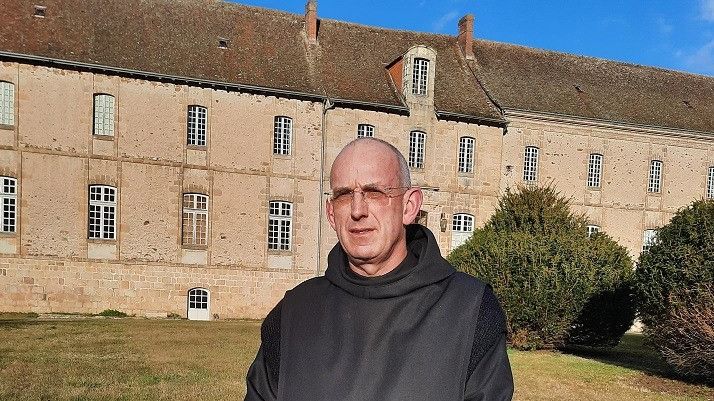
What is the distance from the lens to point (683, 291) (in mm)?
10469

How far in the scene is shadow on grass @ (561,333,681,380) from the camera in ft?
40.3

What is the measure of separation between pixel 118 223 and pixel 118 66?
192 inches

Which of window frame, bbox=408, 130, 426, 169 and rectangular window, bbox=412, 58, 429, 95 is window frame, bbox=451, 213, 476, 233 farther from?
rectangular window, bbox=412, 58, 429, 95

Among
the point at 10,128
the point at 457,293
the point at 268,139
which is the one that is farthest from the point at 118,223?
the point at 457,293

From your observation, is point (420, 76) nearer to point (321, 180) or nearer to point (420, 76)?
point (420, 76)

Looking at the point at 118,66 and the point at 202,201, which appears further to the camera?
the point at 202,201

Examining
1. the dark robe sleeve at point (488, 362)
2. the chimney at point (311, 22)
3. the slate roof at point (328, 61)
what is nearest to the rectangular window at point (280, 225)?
the slate roof at point (328, 61)

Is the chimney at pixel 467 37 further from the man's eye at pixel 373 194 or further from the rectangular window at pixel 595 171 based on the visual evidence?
the man's eye at pixel 373 194

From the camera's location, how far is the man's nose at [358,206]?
6.96ft

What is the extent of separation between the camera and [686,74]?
2714 centimetres

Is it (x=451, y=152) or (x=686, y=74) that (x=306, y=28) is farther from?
(x=686, y=74)

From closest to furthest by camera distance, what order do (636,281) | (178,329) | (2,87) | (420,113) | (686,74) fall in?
(636,281) < (178,329) < (2,87) < (420,113) < (686,74)

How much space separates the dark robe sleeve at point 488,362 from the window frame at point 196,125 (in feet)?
60.4

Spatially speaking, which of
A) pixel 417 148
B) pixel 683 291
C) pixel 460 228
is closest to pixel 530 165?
pixel 460 228
